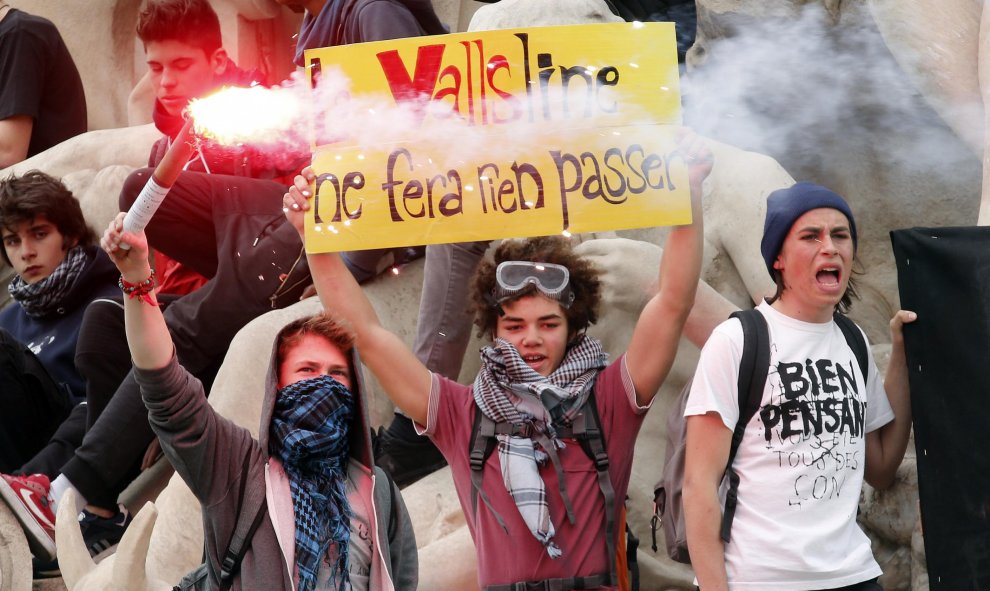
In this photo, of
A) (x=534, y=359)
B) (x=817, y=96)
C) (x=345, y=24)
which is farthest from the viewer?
(x=817, y=96)

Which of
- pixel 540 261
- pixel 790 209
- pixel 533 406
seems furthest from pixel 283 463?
pixel 790 209

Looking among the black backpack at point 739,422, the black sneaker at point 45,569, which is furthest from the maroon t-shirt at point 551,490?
the black sneaker at point 45,569

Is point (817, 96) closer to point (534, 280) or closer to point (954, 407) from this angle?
point (534, 280)

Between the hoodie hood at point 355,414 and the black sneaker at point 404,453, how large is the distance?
4.99 feet

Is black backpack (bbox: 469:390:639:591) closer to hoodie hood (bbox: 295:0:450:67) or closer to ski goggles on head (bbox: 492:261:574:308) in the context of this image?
ski goggles on head (bbox: 492:261:574:308)

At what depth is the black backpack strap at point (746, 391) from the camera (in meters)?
4.18

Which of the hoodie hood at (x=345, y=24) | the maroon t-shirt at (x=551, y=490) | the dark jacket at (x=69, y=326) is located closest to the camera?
the maroon t-shirt at (x=551, y=490)

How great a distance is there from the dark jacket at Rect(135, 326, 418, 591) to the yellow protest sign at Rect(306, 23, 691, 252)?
713 mm

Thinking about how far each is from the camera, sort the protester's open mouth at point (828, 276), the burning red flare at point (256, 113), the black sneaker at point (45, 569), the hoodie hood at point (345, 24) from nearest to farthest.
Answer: the protester's open mouth at point (828, 276), the burning red flare at point (256, 113), the black sneaker at point (45, 569), the hoodie hood at point (345, 24)

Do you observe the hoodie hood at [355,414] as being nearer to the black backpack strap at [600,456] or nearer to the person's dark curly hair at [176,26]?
the black backpack strap at [600,456]

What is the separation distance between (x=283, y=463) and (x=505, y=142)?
121 cm

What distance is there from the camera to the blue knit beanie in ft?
14.4

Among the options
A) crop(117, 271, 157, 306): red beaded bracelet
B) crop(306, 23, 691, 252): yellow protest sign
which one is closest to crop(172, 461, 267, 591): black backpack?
crop(117, 271, 157, 306): red beaded bracelet

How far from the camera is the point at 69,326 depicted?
739 centimetres
